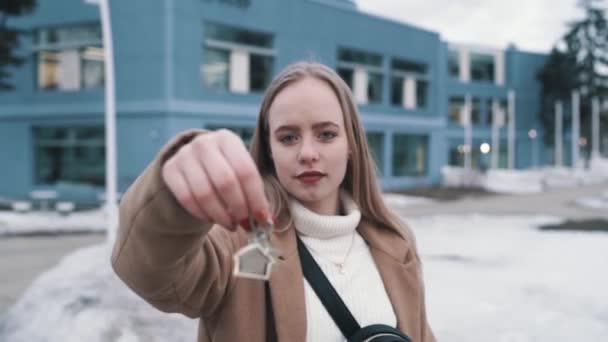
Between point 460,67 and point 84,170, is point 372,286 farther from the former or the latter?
point 460,67

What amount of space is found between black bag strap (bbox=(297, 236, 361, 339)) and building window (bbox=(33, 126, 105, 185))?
65.8 feet

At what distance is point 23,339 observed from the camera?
466 cm

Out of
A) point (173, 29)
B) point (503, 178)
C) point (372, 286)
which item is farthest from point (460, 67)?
point (372, 286)

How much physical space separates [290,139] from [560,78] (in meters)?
48.4

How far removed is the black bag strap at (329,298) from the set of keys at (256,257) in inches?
28.5

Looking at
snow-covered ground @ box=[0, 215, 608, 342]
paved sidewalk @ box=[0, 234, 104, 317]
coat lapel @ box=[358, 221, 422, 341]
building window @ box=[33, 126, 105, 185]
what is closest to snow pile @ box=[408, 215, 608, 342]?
snow-covered ground @ box=[0, 215, 608, 342]

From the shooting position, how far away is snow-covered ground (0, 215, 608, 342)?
4758 millimetres

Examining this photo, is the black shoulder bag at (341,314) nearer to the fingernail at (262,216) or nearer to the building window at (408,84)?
the fingernail at (262,216)

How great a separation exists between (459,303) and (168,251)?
16.4 ft

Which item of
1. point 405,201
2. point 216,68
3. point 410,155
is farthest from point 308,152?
point 410,155

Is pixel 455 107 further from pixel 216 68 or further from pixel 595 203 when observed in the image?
pixel 216 68

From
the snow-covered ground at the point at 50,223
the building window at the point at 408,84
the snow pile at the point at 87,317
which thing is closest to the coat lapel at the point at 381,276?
the snow pile at the point at 87,317

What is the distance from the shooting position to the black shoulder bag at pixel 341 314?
61.9 inches

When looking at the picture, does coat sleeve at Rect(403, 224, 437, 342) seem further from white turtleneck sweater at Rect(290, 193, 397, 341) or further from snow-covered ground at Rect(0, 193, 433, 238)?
snow-covered ground at Rect(0, 193, 433, 238)
